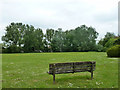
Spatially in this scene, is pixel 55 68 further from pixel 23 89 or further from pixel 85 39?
pixel 85 39

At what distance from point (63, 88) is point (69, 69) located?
1578 mm

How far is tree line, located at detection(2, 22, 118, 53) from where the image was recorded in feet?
224

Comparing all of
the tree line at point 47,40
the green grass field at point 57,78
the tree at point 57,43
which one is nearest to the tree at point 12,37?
the tree line at point 47,40

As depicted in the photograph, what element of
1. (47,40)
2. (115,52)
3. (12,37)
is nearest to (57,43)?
(47,40)

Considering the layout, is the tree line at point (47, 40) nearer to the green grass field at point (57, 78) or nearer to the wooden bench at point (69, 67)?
the green grass field at point (57, 78)

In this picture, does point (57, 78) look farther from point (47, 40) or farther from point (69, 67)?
point (47, 40)

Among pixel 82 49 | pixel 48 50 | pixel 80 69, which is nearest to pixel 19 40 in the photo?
pixel 48 50

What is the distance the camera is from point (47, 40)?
254 ft

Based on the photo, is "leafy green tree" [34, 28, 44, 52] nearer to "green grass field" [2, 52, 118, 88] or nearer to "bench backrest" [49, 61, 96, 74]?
"green grass field" [2, 52, 118, 88]

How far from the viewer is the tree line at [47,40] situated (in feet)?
224

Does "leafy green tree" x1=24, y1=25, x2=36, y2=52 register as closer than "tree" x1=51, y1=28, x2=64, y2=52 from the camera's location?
Yes

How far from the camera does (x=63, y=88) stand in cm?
639

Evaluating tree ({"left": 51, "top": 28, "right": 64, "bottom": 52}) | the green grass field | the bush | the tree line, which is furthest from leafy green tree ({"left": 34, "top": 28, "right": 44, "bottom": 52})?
the green grass field


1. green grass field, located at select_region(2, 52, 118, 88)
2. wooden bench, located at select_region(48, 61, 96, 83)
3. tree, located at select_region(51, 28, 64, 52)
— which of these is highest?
tree, located at select_region(51, 28, 64, 52)
